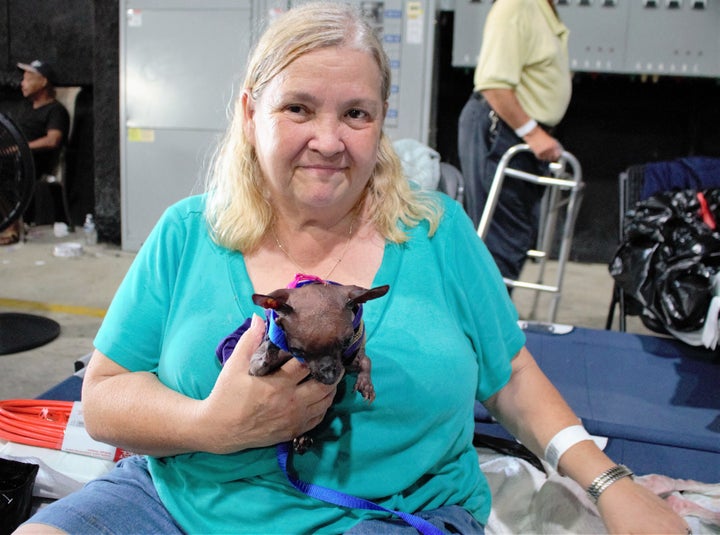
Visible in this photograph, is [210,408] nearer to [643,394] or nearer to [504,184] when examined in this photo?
[643,394]

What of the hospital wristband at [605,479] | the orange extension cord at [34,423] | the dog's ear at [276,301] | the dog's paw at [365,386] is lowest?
the orange extension cord at [34,423]

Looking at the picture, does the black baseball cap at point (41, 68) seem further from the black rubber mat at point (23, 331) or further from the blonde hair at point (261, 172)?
the blonde hair at point (261, 172)

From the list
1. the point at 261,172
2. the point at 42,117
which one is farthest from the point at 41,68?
the point at 261,172

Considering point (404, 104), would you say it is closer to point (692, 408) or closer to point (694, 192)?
point (694, 192)

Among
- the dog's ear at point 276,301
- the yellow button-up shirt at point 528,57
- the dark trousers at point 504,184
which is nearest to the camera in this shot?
the dog's ear at point 276,301

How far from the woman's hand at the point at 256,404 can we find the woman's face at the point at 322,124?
0.30 m

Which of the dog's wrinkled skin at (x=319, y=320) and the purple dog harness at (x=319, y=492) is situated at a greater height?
the dog's wrinkled skin at (x=319, y=320)

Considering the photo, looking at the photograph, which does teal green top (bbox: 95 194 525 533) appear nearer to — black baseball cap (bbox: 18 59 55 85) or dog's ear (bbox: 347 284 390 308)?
dog's ear (bbox: 347 284 390 308)

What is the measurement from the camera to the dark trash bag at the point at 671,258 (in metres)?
2.53

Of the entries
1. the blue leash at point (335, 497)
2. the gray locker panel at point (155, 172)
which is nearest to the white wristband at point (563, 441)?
the blue leash at point (335, 497)

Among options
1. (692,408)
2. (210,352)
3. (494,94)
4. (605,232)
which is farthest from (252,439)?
(605,232)

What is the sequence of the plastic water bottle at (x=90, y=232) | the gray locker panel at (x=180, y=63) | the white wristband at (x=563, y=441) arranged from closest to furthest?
the white wristband at (x=563, y=441) → the gray locker panel at (x=180, y=63) → the plastic water bottle at (x=90, y=232)

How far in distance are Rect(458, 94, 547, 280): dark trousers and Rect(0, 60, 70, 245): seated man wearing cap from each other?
413 cm

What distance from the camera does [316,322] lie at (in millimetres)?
907
